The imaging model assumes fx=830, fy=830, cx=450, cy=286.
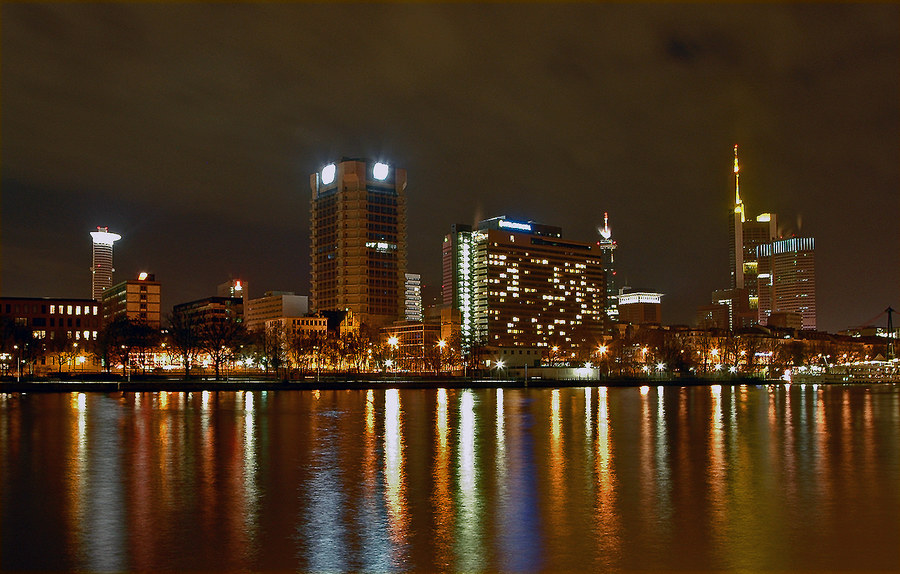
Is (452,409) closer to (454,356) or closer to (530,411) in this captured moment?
(530,411)

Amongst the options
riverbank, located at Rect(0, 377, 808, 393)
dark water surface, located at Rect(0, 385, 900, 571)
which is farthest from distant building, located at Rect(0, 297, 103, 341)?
dark water surface, located at Rect(0, 385, 900, 571)

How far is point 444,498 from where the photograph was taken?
23.6 meters

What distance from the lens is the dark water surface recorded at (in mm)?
17344

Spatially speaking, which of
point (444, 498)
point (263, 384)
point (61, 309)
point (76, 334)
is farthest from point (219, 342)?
point (444, 498)

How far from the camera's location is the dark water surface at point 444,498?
A: 17344mm

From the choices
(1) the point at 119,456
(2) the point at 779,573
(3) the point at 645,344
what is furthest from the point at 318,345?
(2) the point at 779,573

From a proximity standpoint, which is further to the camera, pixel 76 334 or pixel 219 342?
pixel 76 334

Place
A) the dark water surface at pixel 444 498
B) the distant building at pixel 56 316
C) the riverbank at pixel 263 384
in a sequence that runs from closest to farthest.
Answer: the dark water surface at pixel 444 498
the riverbank at pixel 263 384
the distant building at pixel 56 316

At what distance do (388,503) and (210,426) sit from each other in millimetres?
27176

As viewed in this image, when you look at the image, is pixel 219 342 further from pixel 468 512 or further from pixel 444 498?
pixel 468 512

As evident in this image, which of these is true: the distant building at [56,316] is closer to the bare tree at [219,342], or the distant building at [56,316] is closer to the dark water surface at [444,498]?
the bare tree at [219,342]

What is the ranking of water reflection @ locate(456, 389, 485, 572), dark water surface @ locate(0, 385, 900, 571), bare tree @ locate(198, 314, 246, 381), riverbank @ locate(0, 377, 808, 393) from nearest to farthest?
water reflection @ locate(456, 389, 485, 572) < dark water surface @ locate(0, 385, 900, 571) < riverbank @ locate(0, 377, 808, 393) < bare tree @ locate(198, 314, 246, 381)

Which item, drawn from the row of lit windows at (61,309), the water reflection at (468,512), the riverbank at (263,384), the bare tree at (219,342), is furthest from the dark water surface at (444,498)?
the row of lit windows at (61,309)

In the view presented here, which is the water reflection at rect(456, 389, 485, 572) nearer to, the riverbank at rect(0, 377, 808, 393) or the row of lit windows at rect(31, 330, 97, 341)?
the riverbank at rect(0, 377, 808, 393)
